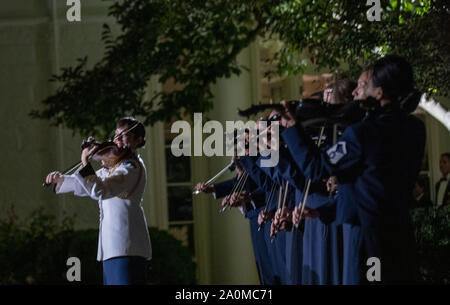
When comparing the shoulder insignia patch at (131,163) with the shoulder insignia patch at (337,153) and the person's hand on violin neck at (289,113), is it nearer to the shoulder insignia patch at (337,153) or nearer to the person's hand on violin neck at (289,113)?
the person's hand on violin neck at (289,113)

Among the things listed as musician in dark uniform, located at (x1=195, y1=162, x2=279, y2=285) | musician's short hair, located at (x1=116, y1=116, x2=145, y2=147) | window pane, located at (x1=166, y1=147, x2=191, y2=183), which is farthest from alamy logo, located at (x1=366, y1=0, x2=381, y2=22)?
window pane, located at (x1=166, y1=147, x2=191, y2=183)

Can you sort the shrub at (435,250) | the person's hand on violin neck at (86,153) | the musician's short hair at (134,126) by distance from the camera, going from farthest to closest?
the shrub at (435,250) → the musician's short hair at (134,126) → the person's hand on violin neck at (86,153)

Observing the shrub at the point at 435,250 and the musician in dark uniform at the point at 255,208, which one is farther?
the shrub at the point at 435,250

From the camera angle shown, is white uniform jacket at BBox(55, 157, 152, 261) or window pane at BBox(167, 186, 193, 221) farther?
window pane at BBox(167, 186, 193, 221)

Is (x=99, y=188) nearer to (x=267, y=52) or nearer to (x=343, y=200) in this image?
(x=343, y=200)

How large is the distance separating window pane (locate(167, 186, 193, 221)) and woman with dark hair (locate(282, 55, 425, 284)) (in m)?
4.62

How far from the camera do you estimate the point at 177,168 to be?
7.80 metres

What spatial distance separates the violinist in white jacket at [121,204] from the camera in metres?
3.82

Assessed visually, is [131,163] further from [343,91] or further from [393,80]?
[393,80]

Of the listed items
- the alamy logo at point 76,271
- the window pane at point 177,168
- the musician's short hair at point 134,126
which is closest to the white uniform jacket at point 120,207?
the musician's short hair at point 134,126

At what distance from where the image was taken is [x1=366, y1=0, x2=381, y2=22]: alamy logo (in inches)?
213

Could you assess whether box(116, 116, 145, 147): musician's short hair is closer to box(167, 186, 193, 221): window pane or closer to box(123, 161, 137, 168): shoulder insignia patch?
box(123, 161, 137, 168): shoulder insignia patch

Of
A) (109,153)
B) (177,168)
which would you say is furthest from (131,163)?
(177,168)

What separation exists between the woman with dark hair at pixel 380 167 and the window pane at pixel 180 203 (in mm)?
4618
